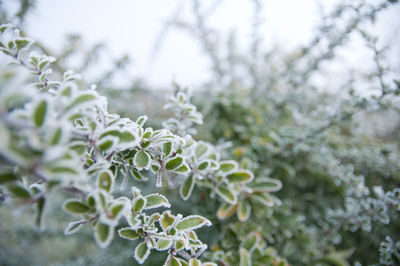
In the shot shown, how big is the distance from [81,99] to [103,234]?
284 millimetres

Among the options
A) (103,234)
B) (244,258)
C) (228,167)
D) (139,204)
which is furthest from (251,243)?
(103,234)

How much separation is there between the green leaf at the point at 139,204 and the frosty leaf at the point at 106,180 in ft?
0.33

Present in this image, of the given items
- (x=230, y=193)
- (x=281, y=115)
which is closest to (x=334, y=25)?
(x=281, y=115)

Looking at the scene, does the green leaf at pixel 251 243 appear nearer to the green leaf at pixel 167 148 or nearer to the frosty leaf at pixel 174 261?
the frosty leaf at pixel 174 261

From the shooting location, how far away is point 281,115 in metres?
1.94

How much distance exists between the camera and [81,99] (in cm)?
→ 44

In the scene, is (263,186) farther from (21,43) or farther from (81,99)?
(21,43)

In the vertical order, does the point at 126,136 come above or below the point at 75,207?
above

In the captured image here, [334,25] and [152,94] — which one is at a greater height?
[152,94]

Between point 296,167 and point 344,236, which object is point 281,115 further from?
point 344,236

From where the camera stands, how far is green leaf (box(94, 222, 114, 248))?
46 cm

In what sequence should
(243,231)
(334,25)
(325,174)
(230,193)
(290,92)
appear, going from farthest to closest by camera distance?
1. (290,92)
2. (325,174)
3. (334,25)
4. (243,231)
5. (230,193)

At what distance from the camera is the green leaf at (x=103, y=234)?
1.50 feet

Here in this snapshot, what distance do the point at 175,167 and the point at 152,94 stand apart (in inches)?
80.4
